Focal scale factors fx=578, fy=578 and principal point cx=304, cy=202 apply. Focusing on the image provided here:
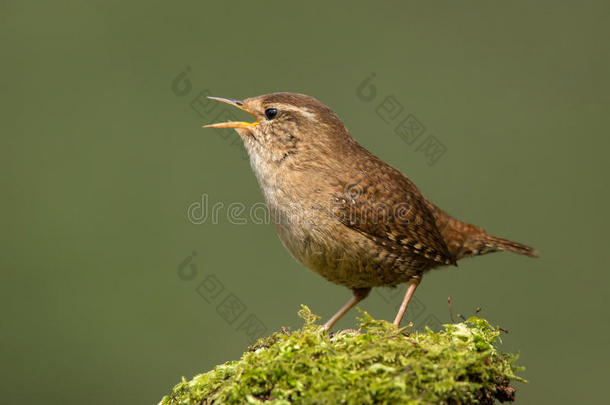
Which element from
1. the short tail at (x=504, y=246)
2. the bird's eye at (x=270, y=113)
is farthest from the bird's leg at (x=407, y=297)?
the bird's eye at (x=270, y=113)

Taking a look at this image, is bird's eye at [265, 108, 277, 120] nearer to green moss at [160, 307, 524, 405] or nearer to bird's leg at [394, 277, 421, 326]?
bird's leg at [394, 277, 421, 326]

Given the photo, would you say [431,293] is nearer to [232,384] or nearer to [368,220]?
[368,220]

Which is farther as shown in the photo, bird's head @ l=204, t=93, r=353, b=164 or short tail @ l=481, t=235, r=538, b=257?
short tail @ l=481, t=235, r=538, b=257

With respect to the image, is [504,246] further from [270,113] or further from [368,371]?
[368,371]

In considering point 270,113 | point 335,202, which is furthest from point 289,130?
point 335,202

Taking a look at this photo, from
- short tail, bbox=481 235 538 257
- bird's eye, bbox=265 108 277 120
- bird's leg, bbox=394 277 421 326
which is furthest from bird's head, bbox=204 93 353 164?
short tail, bbox=481 235 538 257
